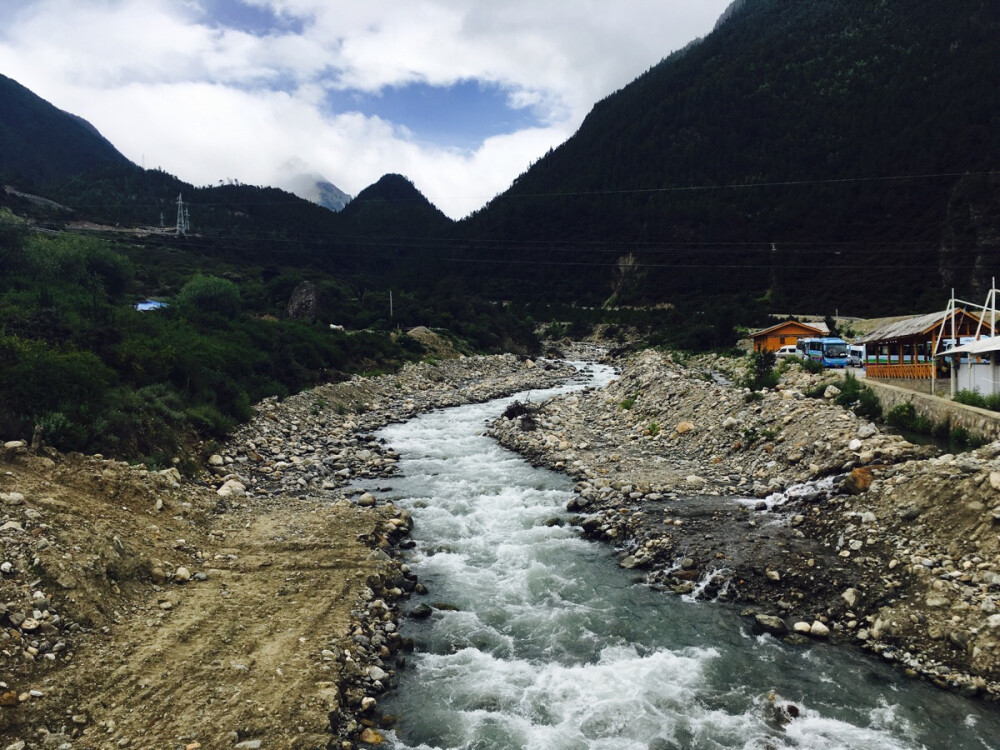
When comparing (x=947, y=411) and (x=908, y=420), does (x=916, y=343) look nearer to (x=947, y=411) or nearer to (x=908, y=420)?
(x=908, y=420)

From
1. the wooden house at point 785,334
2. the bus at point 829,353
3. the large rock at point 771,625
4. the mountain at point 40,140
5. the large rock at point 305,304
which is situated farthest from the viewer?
the mountain at point 40,140

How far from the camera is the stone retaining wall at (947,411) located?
11992 millimetres

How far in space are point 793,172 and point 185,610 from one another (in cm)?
10655

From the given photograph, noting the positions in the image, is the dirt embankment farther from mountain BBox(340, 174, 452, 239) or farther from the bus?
mountain BBox(340, 174, 452, 239)

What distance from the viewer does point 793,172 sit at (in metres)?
93.6

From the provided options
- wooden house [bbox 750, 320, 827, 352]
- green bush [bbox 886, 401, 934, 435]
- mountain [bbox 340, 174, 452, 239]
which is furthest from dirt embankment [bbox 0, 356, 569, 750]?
mountain [bbox 340, 174, 452, 239]

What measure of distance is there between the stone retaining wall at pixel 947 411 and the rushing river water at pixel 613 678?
7.11 m

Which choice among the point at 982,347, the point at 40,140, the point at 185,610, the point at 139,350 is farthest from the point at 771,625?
the point at 40,140

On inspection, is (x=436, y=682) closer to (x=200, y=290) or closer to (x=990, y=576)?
(x=990, y=576)

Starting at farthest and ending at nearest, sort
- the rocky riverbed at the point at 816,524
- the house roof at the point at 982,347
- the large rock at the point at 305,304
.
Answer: the large rock at the point at 305,304, the house roof at the point at 982,347, the rocky riverbed at the point at 816,524

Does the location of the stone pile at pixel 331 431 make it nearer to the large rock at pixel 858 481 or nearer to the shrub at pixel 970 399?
the large rock at pixel 858 481

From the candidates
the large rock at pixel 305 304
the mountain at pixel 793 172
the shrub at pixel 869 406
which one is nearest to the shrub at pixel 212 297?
the large rock at pixel 305 304

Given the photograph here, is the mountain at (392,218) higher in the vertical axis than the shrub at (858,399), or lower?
higher

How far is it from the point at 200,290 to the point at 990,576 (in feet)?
147
